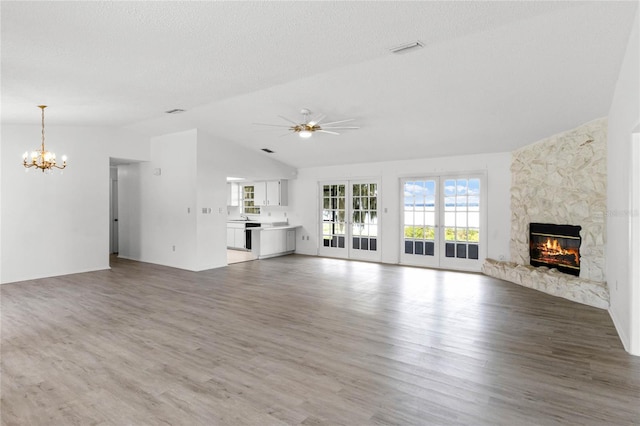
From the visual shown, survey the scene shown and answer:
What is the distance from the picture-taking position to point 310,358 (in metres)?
3.39

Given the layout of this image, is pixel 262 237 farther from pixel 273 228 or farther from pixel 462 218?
pixel 462 218

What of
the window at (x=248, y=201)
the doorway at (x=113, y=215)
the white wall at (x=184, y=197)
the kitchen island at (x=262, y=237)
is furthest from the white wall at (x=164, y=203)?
the window at (x=248, y=201)

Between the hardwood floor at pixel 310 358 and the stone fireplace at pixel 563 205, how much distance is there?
1.18 ft

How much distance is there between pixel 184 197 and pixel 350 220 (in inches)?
159

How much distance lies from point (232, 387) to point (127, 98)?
14.3ft

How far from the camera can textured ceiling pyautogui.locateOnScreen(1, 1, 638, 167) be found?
2988mm

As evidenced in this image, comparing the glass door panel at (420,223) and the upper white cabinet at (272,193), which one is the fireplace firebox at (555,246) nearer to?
the glass door panel at (420,223)

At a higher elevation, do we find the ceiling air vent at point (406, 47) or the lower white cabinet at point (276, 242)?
the ceiling air vent at point (406, 47)

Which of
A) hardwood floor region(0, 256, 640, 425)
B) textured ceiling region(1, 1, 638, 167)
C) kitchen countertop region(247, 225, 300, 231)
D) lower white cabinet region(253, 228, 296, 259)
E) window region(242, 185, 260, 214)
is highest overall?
textured ceiling region(1, 1, 638, 167)

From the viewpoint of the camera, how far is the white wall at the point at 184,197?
25.6 feet

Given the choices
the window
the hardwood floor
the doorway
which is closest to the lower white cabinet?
the window

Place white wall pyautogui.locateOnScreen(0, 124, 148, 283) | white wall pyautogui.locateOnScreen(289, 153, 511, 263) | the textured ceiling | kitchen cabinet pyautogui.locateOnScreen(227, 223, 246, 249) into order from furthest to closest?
kitchen cabinet pyautogui.locateOnScreen(227, 223, 246, 249) → white wall pyautogui.locateOnScreen(289, 153, 511, 263) → white wall pyautogui.locateOnScreen(0, 124, 148, 283) → the textured ceiling

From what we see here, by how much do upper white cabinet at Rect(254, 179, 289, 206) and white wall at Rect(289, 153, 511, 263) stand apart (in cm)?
30

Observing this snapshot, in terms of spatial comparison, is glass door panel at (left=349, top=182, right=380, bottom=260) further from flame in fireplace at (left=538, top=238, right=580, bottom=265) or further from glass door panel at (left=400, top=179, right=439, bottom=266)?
flame in fireplace at (left=538, top=238, right=580, bottom=265)
